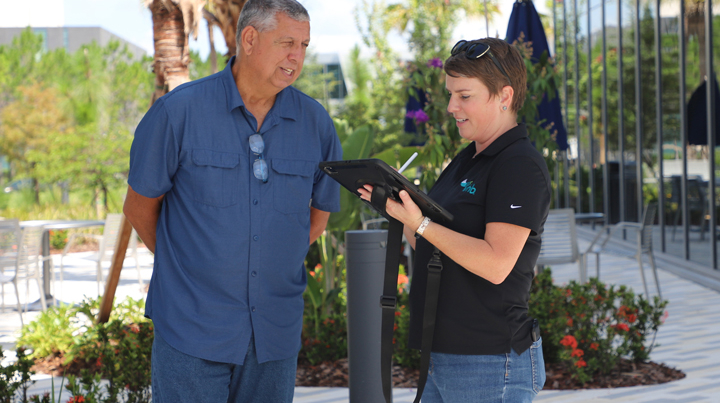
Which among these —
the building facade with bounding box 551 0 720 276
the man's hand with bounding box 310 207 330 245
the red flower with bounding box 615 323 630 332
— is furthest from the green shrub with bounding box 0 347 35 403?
the building facade with bounding box 551 0 720 276

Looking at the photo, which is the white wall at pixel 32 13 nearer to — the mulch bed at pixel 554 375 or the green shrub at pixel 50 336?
the green shrub at pixel 50 336

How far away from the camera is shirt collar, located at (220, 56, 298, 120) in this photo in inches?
80.4

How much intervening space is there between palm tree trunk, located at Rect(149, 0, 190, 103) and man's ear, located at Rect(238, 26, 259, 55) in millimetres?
3165

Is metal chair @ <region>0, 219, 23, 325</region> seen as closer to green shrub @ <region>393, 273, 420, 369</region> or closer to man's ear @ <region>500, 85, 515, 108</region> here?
green shrub @ <region>393, 273, 420, 369</region>

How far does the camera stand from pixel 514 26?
6.42 meters

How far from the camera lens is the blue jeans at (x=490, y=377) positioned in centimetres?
179

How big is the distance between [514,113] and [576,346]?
301cm

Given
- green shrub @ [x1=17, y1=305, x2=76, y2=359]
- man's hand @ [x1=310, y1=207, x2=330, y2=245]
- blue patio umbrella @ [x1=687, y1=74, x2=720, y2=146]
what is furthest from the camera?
blue patio umbrella @ [x1=687, y1=74, x2=720, y2=146]

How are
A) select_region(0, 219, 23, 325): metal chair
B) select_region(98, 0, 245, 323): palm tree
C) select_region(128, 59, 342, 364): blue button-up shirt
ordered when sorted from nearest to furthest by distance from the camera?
select_region(128, 59, 342, 364): blue button-up shirt < select_region(98, 0, 245, 323): palm tree < select_region(0, 219, 23, 325): metal chair

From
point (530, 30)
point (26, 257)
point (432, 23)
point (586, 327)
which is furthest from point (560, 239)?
point (432, 23)

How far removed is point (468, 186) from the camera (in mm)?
1844

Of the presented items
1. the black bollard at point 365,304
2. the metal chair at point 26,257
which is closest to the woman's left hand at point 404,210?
the black bollard at point 365,304

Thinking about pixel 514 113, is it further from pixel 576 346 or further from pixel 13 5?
pixel 13 5

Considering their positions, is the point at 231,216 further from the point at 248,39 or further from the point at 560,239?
the point at 560,239
